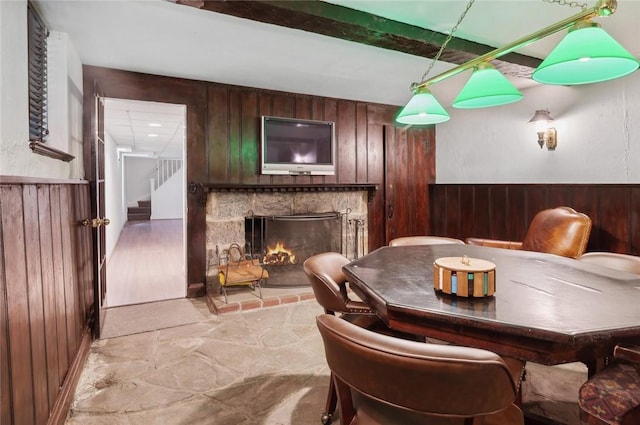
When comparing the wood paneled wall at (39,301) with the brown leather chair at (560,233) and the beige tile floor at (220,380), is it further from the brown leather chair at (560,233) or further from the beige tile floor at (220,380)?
the brown leather chair at (560,233)

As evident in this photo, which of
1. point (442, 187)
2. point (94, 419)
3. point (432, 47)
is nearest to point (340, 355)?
point (94, 419)

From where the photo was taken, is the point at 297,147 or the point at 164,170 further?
the point at 164,170

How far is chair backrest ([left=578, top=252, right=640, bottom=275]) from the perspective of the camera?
189 cm

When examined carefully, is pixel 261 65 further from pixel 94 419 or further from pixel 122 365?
pixel 94 419

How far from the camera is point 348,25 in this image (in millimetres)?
2324

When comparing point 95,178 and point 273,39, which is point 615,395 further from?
point 95,178

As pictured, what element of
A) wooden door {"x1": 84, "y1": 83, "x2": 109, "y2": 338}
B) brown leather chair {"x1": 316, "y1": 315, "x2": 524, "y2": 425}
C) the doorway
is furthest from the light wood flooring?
brown leather chair {"x1": 316, "y1": 315, "x2": 524, "y2": 425}

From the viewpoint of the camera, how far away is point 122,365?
2381mm

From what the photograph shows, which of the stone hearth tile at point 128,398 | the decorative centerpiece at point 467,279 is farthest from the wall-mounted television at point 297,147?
the decorative centerpiece at point 467,279

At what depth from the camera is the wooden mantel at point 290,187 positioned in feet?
12.3

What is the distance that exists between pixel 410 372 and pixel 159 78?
3770mm

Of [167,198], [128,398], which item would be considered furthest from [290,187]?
[167,198]

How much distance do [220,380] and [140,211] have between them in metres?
12.7

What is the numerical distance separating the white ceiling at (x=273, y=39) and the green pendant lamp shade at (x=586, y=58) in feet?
1.94
